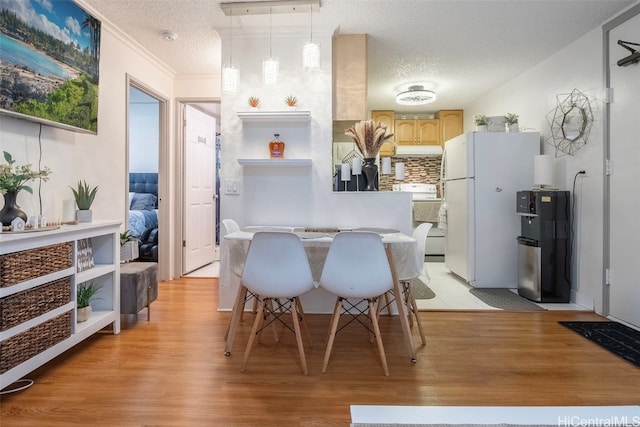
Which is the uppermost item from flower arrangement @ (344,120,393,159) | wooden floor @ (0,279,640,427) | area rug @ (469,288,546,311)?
flower arrangement @ (344,120,393,159)

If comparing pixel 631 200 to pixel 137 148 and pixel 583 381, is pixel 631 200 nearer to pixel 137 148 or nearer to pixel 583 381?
pixel 583 381

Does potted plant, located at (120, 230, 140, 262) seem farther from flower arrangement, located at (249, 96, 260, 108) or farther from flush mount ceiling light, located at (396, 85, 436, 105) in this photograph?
flush mount ceiling light, located at (396, 85, 436, 105)

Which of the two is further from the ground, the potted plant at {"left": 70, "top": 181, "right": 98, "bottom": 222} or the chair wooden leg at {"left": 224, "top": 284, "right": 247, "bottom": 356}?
the potted plant at {"left": 70, "top": 181, "right": 98, "bottom": 222}

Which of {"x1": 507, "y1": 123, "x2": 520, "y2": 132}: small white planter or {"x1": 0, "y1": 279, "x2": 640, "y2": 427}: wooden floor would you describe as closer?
{"x1": 0, "y1": 279, "x2": 640, "y2": 427}: wooden floor

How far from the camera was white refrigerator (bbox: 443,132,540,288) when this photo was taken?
12.5ft

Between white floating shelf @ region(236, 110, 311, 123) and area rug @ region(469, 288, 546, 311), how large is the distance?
2491 millimetres

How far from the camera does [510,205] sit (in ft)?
12.6

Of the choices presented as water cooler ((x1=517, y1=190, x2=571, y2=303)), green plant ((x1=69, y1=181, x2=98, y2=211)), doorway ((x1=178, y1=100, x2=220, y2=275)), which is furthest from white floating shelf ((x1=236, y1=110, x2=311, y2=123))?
water cooler ((x1=517, y1=190, x2=571, y2=303))

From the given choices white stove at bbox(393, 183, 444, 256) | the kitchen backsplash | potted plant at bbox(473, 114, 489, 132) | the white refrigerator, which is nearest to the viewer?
the white refrigerator

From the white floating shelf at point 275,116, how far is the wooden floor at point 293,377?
5.83ft

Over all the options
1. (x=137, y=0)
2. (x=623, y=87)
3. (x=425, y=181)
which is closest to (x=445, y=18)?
(x=623, y=87)

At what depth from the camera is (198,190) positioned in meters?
4.59

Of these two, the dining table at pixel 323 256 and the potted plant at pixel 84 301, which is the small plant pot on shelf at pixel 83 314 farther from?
the dining table at pixel 323 256

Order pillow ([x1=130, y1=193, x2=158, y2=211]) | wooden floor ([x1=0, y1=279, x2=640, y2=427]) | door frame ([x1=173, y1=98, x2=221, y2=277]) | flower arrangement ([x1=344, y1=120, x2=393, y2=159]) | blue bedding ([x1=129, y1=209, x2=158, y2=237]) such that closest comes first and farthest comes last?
wooden floor ([x1=0, y1=279, x2=640, y2=427])
flower arrangement ([x1=344, y1=120, x2=393, y2=159])
door frame ([x1=173, y1=98, x2=221, y2=277])
blue bedding ([x1=129, y1=209, x2=158, y2=237])
pillow ([x1=130, y1=193, x2=158, y2=211])
